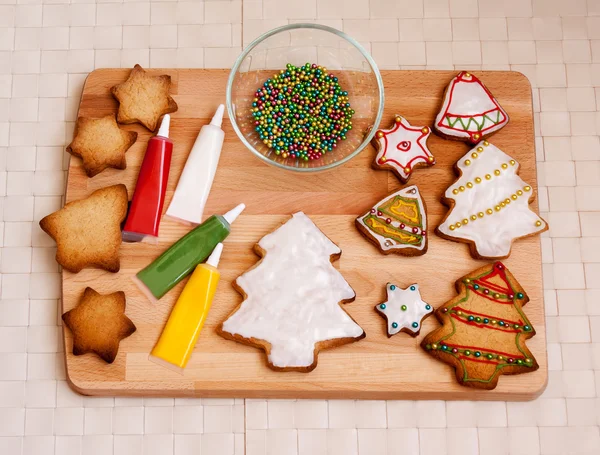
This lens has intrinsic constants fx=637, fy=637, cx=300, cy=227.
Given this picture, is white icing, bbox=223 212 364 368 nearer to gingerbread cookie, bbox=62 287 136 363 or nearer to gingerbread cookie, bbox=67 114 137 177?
gingerbread cookie, bbox=62 287 136 363

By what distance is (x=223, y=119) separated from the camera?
110 centimetres

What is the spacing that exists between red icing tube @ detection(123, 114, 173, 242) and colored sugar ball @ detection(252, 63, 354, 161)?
0.16 meters

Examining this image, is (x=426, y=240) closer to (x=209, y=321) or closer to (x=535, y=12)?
(x=209, y=321)

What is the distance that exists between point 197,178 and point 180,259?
139 millimetres

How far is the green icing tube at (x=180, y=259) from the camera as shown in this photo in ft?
3.40

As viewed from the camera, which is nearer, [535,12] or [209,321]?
[209,321]

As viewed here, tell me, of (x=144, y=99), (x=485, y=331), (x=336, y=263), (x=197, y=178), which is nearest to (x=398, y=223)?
(x=336, y=263)

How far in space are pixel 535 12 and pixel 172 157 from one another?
0.72 metres

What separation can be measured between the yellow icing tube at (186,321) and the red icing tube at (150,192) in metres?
0.11

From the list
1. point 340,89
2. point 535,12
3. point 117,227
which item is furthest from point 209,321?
point 535,12

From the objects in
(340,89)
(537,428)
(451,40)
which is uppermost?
(451,40)

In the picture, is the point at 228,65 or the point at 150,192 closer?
→ the point at 150,192

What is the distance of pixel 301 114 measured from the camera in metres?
1.07

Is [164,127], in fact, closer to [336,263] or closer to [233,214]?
[233,214]
